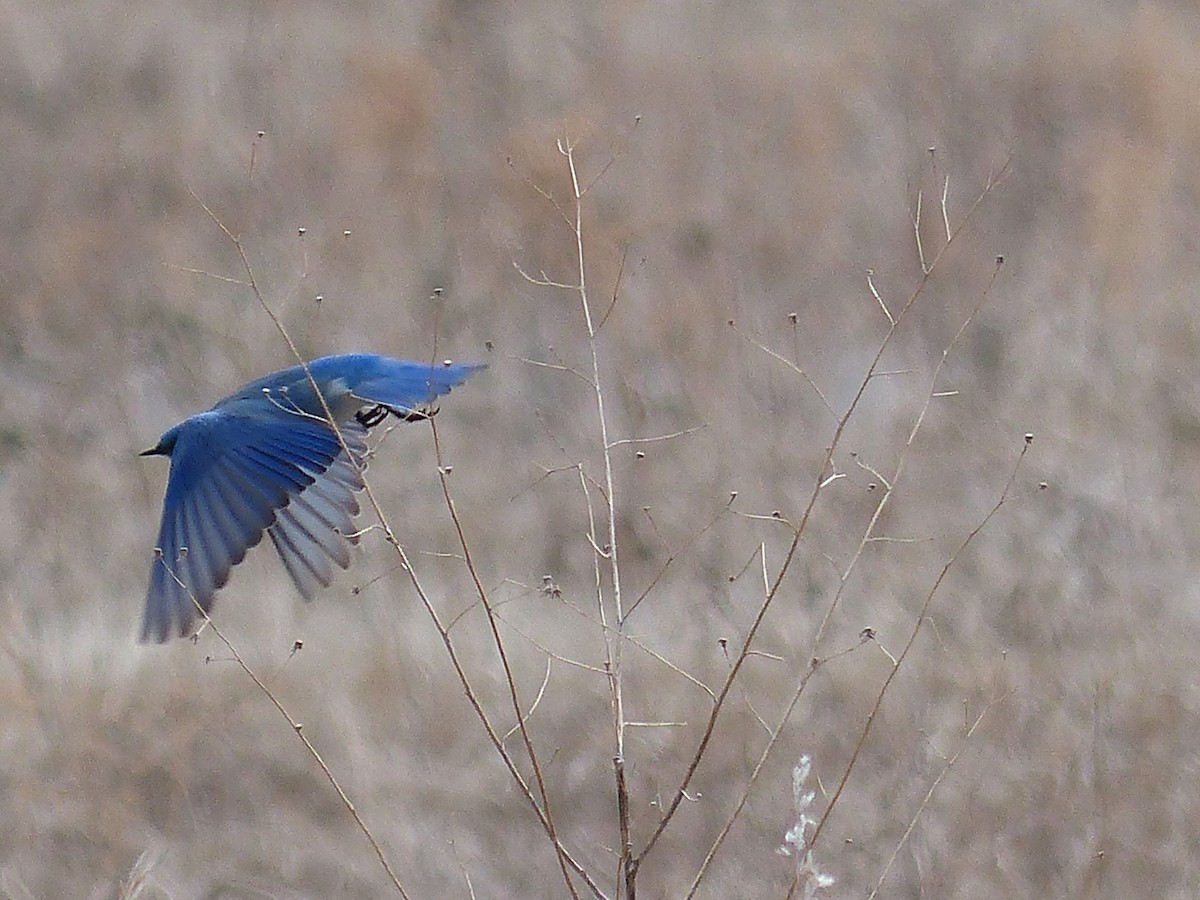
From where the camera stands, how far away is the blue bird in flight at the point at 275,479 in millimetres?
3955

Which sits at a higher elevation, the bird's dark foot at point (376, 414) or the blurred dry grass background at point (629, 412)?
the bird's dark foot at point (376, 414)

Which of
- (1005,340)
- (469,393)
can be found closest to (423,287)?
(469,393)

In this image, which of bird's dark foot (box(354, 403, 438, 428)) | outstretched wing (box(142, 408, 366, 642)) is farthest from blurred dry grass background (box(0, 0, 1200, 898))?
outstretched wing (box(142, 408, 366, 642))

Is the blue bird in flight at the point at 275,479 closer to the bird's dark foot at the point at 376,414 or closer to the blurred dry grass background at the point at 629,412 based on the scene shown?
the bird's dark foot at the point at 376,414

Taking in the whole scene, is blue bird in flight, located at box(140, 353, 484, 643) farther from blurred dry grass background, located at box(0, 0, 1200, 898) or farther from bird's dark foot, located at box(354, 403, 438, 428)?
blurred dry grass background, located at box(0, 0, 1200, 898)

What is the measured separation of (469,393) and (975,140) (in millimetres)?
3052

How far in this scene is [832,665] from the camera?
5977 mm

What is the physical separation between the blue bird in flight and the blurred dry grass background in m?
0.43

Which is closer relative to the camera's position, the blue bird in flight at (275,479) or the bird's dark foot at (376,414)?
the blue bird in flight at (275,479)

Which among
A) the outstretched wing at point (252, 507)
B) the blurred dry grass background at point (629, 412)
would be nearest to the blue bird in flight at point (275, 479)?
the outstretched wing at point (252, 507)

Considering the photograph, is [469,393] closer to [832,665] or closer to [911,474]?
[911,474]

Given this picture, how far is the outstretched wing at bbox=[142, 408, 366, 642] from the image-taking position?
3941 millimetres

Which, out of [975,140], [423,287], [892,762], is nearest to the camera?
→ [892,762]

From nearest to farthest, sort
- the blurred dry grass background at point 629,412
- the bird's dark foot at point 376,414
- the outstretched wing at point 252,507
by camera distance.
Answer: the outstretched wing at point 252,507
the bird's dark foot at point 376,414
the blurred dry grass background at point 629,412
